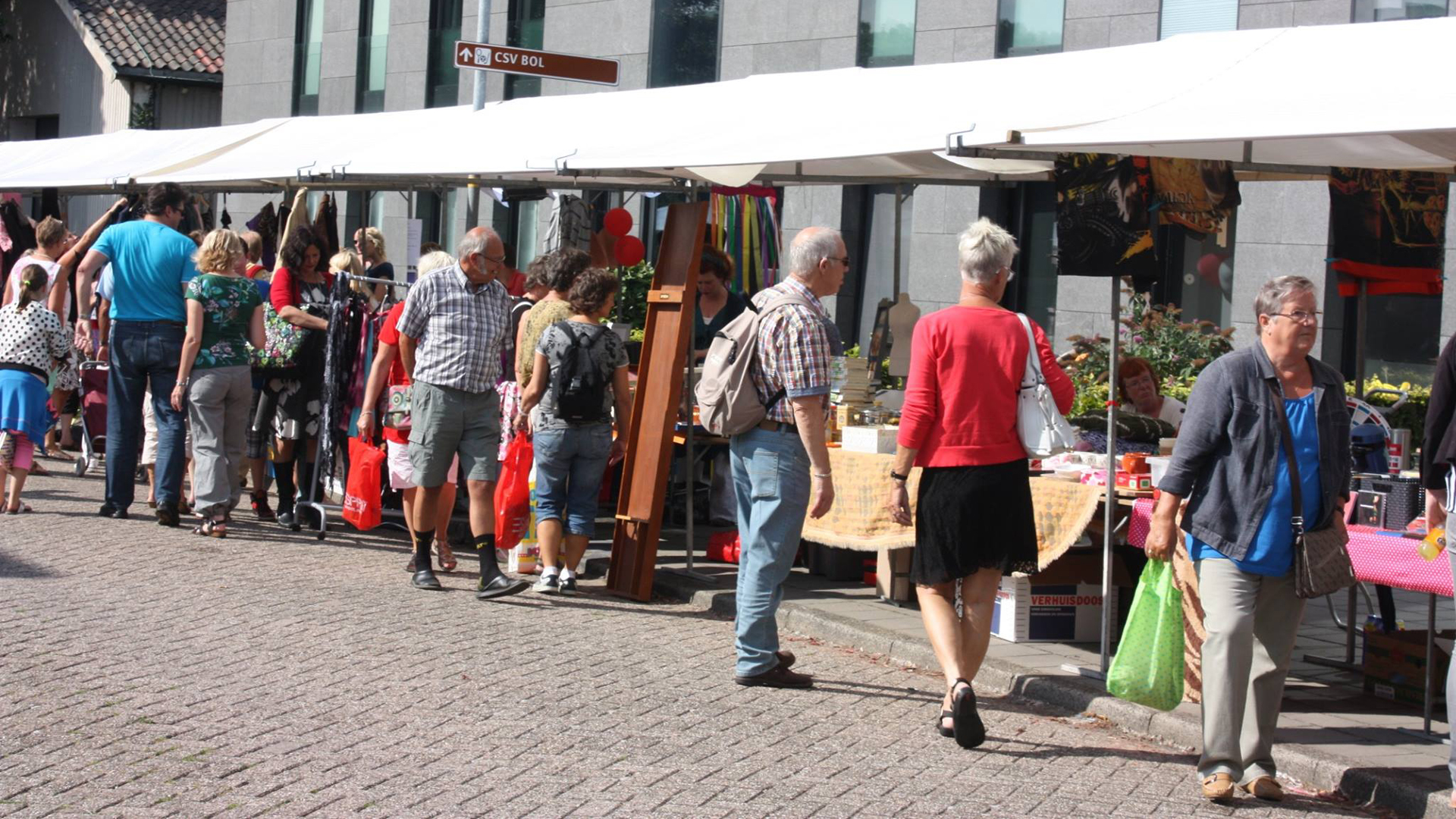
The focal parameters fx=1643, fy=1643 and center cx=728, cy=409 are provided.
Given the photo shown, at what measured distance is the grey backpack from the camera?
6.81 metres

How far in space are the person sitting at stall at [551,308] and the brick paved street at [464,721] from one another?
1.36 metres

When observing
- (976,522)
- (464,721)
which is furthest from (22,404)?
(976,522)

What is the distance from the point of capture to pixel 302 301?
11.1 meters

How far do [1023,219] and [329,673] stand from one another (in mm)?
12255

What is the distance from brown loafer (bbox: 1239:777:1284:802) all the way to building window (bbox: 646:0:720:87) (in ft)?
53.4

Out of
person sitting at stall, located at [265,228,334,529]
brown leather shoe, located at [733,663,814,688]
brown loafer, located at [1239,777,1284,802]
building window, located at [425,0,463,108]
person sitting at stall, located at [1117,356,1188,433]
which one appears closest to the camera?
brown loafer, located at [1239,777,1284,802]

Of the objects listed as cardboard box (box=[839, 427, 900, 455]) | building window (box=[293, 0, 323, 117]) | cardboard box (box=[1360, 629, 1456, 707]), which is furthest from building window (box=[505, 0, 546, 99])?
cardboard box (box=[1360, 629, 1456, 707])

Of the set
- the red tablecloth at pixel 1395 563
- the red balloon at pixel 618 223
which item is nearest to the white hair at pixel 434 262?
the red balloon at pixel 618 223

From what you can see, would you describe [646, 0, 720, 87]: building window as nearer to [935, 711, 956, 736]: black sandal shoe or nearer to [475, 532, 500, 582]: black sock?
[475, 532, 500, 582]: black sock

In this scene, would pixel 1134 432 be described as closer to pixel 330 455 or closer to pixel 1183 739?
pixel 1183 739

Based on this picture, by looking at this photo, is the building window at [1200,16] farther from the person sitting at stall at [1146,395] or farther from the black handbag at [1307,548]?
the black handbag at [1307,548]

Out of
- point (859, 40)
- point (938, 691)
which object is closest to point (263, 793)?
point (938, 691)

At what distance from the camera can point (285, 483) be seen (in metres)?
11.2

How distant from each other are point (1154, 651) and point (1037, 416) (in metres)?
0.97
